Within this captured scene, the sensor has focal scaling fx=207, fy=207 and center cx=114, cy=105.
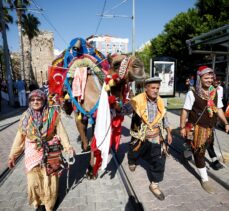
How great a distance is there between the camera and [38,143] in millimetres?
2697

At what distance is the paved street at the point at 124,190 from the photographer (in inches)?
121

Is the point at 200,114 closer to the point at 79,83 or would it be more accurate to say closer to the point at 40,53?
the point at 79,83

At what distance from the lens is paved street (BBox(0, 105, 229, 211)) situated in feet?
10.1

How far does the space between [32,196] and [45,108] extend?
123cm

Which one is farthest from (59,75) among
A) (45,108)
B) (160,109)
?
(160,109)

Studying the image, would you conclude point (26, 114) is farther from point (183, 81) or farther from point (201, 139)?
point (183, 81)

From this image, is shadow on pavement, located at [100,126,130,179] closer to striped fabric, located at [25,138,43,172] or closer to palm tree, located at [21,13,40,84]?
striped fabric, located at [25,138,43,172]

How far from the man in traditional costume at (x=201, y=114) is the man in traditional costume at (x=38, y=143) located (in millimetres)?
2015

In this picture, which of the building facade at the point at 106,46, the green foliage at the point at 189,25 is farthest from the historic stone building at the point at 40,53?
the green foliage at the point at 189,25

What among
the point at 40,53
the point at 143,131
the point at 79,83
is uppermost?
the point at 40,53

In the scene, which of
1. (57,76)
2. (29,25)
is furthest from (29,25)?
(57,76)

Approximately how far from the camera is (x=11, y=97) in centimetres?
1386

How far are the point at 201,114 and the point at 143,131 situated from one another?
966 millimetres

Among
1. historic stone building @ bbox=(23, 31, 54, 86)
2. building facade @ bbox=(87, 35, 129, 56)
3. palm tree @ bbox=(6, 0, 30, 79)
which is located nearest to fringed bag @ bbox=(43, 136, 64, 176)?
Answer: building facade @ bbox=(87, 35, 129, 56)
